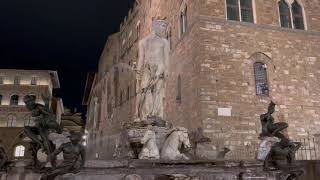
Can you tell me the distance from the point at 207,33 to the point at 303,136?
19.4 ft

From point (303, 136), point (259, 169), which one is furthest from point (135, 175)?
point (303, 136)

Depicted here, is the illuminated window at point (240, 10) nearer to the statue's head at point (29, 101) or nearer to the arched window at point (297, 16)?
the arched window at point (297, 16)

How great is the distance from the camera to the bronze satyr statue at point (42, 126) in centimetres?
532

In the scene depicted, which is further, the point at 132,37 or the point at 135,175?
the point at 132,37

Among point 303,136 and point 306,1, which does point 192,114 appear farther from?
point 306,1

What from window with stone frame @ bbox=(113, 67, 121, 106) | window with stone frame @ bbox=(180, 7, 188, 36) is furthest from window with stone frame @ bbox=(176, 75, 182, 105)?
window with stone frame @ bbox=(113, 67, 121, 106)

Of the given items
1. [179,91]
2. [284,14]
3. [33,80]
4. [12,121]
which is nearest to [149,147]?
[179,91]

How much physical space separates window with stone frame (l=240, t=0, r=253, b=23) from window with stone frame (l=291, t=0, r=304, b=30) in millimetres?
2280

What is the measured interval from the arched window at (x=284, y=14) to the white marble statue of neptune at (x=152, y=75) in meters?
9.35

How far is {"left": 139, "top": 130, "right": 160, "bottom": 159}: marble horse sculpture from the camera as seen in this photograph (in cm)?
663

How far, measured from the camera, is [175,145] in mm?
6891

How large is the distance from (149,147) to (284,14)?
1232 centimetres

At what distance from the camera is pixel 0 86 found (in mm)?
43531

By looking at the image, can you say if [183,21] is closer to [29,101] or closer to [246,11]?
[246,11]
